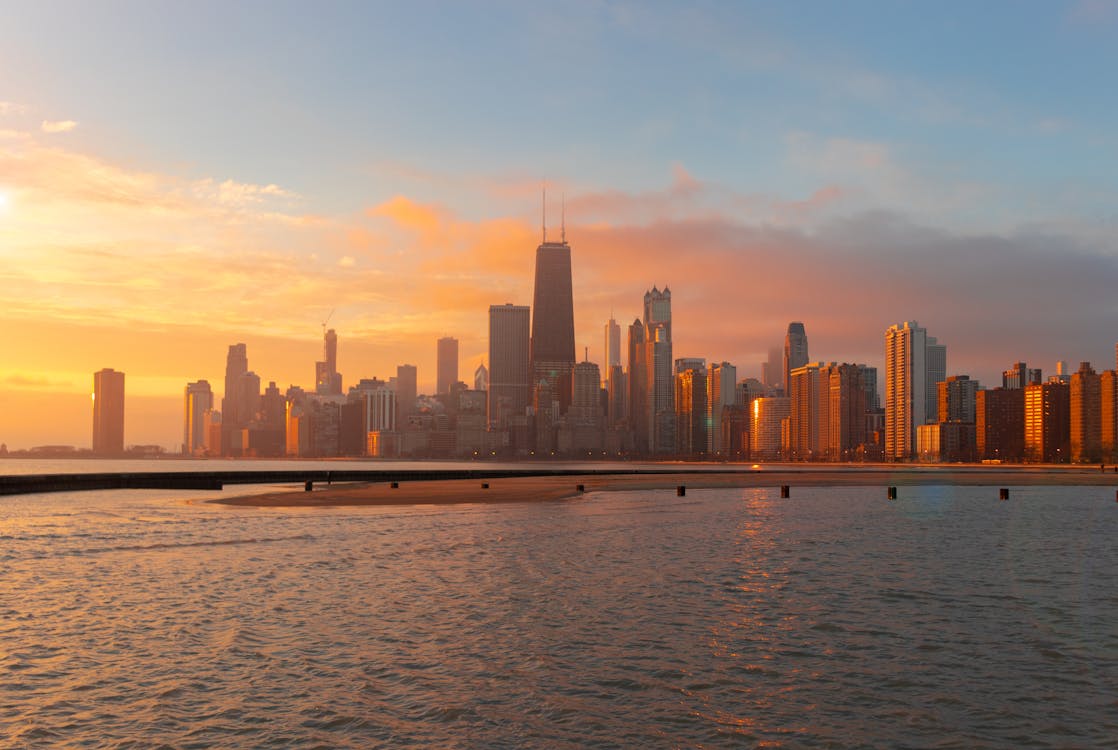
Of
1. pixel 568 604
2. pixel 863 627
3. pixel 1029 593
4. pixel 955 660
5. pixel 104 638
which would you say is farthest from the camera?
pixel 1029 593

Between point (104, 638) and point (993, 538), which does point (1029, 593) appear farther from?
point (104, 638)

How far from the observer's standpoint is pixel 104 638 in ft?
72.0

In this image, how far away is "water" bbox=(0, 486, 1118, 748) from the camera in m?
15.0

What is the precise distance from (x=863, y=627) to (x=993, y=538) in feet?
104

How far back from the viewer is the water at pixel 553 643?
15.0 meters

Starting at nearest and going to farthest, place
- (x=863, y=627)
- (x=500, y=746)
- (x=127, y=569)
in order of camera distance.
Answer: (x=500, y=746) < (x=863, y=627) < (x=127, y=569)

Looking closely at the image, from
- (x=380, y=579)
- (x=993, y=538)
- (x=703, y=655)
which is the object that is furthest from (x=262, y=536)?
(x=993, y=538)

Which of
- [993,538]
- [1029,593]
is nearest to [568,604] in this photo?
[1029,593]

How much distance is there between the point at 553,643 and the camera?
70.8 feet

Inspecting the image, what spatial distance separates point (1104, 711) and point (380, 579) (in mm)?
23009

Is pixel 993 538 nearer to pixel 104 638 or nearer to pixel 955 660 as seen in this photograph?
pixel 955 660

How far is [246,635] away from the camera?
877 inches

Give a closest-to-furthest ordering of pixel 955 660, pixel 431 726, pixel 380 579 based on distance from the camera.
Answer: pixel 431 726 < pixel 955 660 < pixel 380 579

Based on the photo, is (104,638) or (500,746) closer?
(500,746)
